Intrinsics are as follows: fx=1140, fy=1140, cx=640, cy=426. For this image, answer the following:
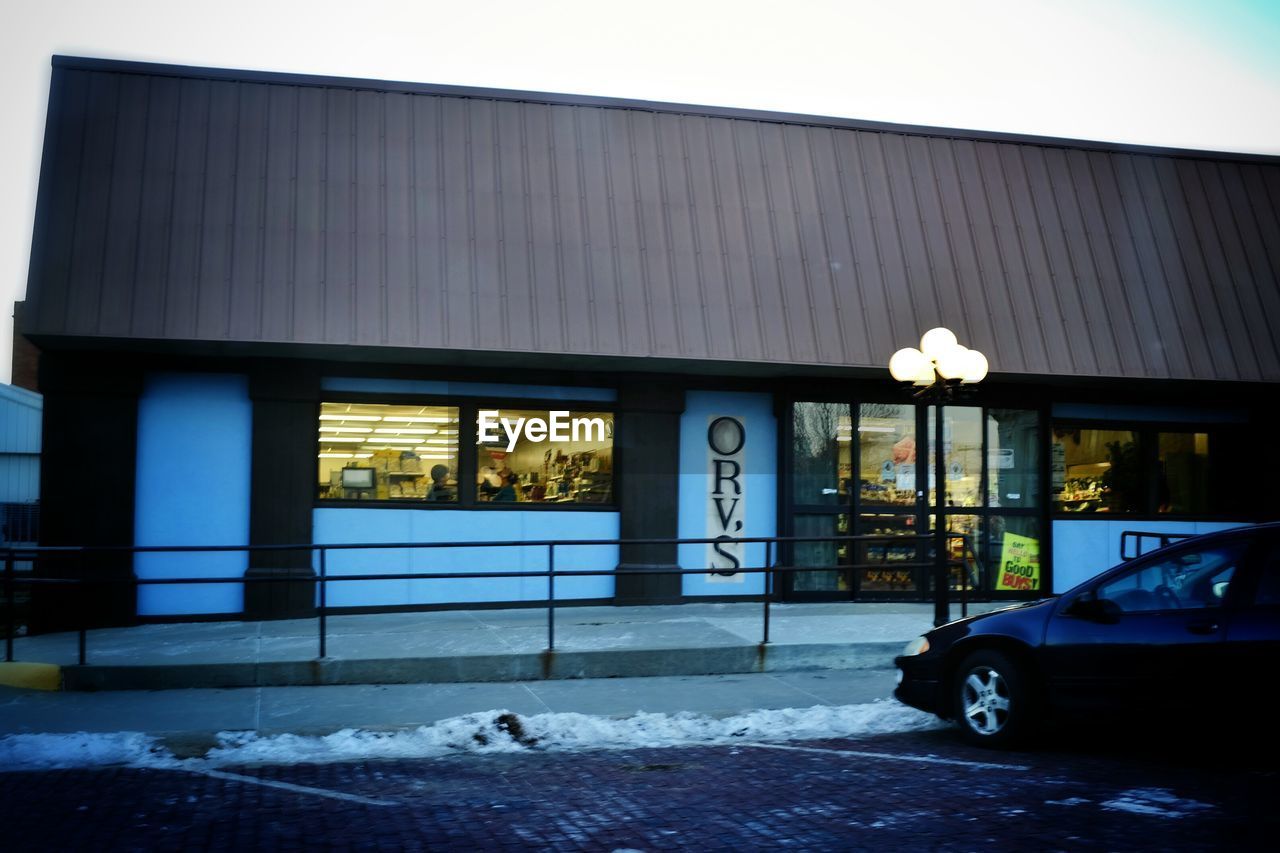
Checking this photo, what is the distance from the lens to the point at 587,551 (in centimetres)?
1415

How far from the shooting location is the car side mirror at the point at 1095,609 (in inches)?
278

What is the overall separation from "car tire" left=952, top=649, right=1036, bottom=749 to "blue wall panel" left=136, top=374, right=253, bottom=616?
8.55m

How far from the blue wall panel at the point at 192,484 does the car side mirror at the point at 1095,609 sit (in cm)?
929

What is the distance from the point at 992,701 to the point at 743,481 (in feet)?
24.0

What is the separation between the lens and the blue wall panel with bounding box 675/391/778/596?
14484 mm

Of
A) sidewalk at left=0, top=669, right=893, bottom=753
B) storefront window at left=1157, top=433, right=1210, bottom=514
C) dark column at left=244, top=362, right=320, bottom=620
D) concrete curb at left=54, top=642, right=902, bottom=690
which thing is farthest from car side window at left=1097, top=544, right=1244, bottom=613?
storefront window at left=1157, top=433, right=1210, bottom=514

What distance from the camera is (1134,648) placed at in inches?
272

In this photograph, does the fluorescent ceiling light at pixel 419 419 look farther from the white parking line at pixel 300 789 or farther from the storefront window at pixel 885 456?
the white parking line at pixel 300 789

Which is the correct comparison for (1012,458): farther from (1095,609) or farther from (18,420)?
(18,420)

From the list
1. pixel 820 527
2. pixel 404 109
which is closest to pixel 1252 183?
pixel 820 527

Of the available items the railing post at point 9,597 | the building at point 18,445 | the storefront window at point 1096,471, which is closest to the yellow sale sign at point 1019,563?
the storefront window at point 1096,471

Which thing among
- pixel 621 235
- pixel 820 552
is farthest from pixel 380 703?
pixel 820 552

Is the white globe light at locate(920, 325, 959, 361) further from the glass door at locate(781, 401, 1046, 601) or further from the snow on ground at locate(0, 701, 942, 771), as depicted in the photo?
the snow on ground at locate(0, 701, 942, 771)

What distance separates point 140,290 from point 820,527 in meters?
8.51
